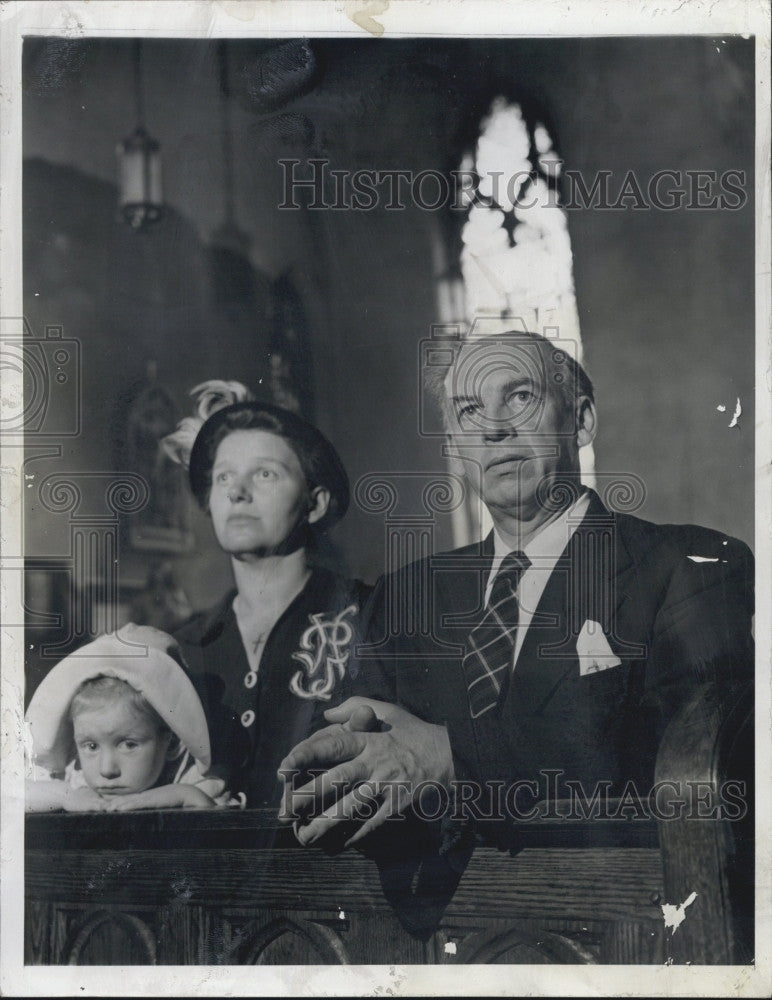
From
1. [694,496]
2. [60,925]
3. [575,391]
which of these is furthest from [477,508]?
[60,925]

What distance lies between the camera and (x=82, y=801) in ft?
7.47

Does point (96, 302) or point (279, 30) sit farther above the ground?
point (279, 30)

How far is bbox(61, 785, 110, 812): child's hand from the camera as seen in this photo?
227cm

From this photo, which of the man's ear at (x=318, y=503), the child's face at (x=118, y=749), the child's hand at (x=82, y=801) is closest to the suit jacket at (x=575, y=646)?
the man's ear at (x=318, y=503)

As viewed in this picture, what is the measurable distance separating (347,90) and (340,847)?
6.16 ft

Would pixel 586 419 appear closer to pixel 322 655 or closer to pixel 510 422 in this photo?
pixel 510 422

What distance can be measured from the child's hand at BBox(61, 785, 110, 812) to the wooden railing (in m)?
0.02

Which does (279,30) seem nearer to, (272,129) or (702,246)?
(272,129)

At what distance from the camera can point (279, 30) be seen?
7.64 ft

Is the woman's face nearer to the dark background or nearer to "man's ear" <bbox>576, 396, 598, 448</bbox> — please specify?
the dark background

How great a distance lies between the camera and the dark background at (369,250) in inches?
90.4

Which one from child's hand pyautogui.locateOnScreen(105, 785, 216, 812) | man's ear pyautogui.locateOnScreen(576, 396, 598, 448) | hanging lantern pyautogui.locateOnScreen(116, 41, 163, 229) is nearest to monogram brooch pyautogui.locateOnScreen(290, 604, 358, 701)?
child's hand pyautogui.locateOnScreen(105, 785, 216, 812)

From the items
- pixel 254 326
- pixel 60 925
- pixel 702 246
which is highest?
pixel 702 246

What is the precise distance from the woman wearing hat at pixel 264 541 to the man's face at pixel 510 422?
34 centimetres
